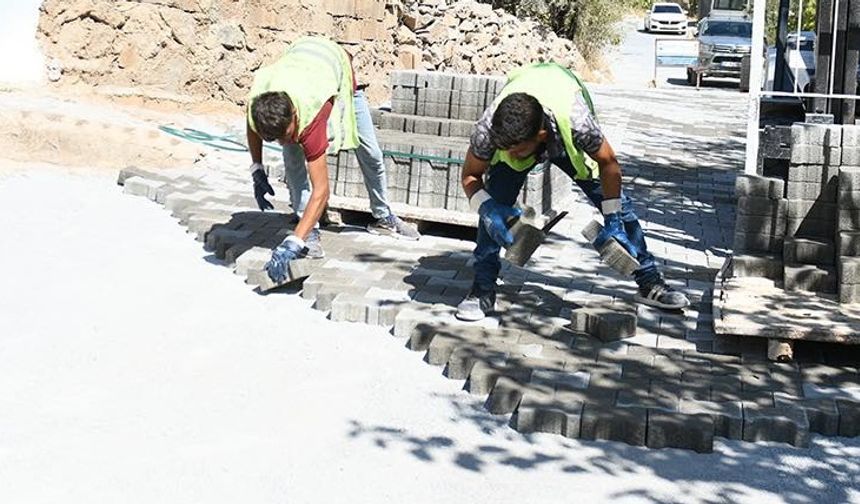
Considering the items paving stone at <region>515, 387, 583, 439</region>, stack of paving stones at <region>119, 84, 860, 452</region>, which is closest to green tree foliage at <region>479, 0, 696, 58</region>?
stack of paving stones at <region>119, 84, 860, 452</region>

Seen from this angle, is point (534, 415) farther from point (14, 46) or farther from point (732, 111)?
point (732, 111)

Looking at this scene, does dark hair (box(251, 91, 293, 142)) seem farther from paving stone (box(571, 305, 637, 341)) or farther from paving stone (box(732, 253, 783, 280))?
paving stone (box(732, 253, 783, 280))

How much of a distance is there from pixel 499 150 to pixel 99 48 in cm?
627

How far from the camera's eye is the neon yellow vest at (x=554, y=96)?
222 inches

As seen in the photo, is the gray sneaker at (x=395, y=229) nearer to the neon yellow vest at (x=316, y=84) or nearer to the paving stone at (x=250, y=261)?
the neon yellow vest at (x=316, y=84)

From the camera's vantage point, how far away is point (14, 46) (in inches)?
417

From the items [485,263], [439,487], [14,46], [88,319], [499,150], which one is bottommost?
[439,487]

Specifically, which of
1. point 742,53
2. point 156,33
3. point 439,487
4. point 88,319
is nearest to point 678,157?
point 156,33

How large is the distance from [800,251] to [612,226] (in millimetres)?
947

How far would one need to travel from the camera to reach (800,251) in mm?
6090

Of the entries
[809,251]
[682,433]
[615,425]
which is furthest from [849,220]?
[615,425]

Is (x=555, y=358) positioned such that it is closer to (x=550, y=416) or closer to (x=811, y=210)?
(x=550, y=416)

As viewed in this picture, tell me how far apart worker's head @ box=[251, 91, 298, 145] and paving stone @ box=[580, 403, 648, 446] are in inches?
90.7

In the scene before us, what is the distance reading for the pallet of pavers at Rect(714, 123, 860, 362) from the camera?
5492mm
